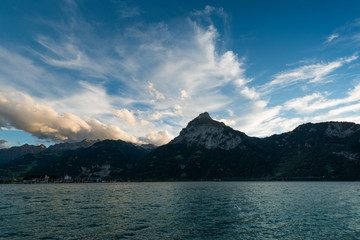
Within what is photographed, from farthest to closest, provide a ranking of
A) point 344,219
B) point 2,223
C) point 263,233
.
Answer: point 344,219
point 2,223
point 263,233

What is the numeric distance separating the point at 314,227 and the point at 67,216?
5759cm

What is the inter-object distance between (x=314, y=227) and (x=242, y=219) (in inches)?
598

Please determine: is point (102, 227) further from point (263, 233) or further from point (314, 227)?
point (314, 227)

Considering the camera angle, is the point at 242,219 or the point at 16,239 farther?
the point at 242,219

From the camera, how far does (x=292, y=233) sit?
41594 mm

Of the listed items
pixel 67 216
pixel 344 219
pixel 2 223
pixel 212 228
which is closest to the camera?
pixel 212 228

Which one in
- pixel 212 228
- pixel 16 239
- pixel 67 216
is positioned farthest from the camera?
pixel 67 216

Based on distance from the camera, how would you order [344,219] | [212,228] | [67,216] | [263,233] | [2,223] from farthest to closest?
[67,216] < [344,219] < [2,223] < [212,228] < [263,233]

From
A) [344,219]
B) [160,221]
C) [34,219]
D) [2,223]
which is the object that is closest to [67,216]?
[34,219]

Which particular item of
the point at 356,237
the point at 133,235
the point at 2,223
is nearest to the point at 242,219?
the point at 356,237

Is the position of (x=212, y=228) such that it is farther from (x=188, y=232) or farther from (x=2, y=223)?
(x=2, y=223)

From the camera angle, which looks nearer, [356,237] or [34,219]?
[356,237]

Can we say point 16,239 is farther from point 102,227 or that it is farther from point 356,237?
point 356,237

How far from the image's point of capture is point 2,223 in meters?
49.7
